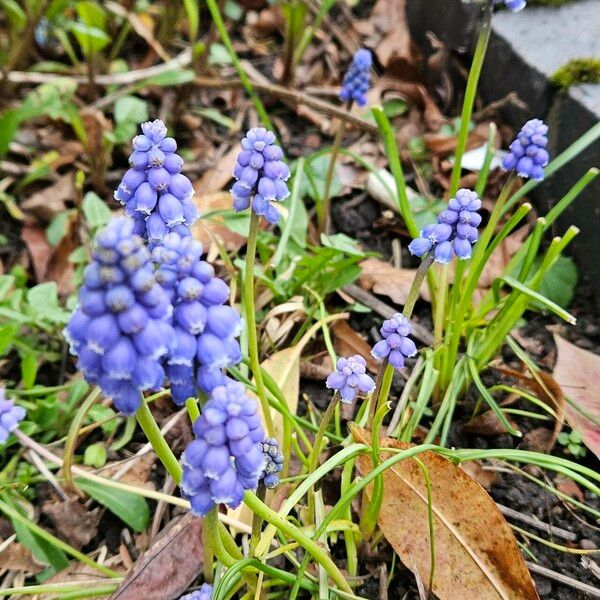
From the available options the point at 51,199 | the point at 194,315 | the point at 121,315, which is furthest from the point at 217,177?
the point at 121,315

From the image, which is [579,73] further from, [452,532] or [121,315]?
[121,315]

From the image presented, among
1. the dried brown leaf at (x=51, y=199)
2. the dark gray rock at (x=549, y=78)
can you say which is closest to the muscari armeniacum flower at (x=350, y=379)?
the dark gray rock at (x=549, y=78)

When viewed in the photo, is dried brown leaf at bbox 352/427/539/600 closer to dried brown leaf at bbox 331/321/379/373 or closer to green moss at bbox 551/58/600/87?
dried brown leaf at bbox 331/321/379/373

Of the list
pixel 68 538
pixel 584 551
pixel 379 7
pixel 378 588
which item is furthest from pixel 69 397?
pixel 379 7

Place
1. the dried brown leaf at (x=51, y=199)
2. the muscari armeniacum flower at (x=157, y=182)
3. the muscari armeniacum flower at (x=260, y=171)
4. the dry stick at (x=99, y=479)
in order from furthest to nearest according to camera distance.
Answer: the dried brown leaf at (x=51, y=199)
the dry stick at (x=99, y=479)
the muscari armeniacum flower at (x=260, y=171)
the muscari armeniacum flower at (x=157, y=182)

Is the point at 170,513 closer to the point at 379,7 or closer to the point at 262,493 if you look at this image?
the point at 262,493

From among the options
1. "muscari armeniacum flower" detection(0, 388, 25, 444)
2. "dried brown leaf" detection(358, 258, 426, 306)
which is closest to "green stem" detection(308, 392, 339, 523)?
"muscari armeniacum flower" detection(0, 388, 25, 444)

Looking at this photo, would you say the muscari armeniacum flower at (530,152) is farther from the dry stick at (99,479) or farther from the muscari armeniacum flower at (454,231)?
the dry stick at (99,479)
